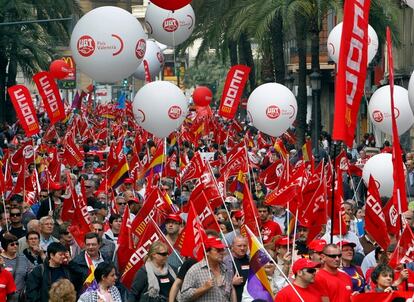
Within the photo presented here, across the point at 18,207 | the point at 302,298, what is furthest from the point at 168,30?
the point at 302,298

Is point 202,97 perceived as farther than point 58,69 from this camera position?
No

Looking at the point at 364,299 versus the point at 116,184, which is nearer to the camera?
the point at 364,299

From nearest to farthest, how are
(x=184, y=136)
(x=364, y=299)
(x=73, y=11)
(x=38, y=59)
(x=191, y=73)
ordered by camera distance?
1. (x=364, y=299)
2. (x=184, y=136)
3. (x=73, y=11)
4. (x=38, y=59)
5. (x=191, y=73)

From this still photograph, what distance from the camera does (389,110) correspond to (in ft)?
74.7

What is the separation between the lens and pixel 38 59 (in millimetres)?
44406

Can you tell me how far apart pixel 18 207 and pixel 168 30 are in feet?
36.0

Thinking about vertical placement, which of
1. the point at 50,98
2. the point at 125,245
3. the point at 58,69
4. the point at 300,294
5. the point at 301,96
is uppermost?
the point at 300,294

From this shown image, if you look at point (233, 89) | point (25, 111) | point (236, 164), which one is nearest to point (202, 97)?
point (233, 89)

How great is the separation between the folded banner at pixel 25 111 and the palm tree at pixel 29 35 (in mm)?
13596

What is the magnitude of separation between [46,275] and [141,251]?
3.82 feet

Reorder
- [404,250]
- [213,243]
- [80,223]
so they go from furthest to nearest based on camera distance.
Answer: [80,223] → [213,243] → [404,250]

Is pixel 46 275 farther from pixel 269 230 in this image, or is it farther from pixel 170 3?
pixel 170 3

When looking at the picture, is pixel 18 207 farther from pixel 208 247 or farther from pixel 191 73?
pixel 191 73

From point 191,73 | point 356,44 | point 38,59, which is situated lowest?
point 191,73
